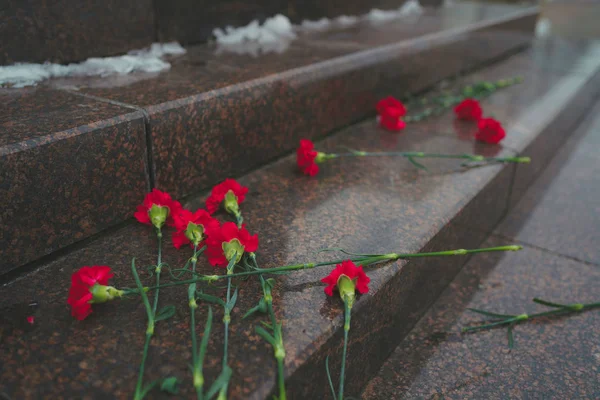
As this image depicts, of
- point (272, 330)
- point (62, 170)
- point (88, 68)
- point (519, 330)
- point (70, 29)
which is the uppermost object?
point (70, 29)

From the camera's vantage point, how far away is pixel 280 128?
93.0 inches

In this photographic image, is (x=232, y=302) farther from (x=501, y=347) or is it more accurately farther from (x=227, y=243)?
(x=501, y=347)

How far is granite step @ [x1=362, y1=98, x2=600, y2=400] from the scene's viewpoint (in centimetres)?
162

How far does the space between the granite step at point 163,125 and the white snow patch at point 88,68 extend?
0.26 feet

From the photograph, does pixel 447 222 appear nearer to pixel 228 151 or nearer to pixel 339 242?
pixel 339 242

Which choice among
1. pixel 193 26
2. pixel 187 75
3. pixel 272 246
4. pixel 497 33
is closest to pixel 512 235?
pixel 272 246

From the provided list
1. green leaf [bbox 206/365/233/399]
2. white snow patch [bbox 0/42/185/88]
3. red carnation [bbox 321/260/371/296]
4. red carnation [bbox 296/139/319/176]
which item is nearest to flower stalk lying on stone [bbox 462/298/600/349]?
red carnation [bbox 321/260/371/296]

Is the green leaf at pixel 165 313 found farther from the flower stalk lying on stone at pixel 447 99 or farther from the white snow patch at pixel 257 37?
the flower stalk lying on stone at pixel 447 99

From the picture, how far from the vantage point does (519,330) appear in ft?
6.21

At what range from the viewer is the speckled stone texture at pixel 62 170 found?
1.44 meters

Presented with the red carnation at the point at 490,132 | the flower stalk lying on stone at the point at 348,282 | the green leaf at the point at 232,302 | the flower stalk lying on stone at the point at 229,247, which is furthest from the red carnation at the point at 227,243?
the red carnation at the point at 490,132

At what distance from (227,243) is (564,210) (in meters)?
2.12

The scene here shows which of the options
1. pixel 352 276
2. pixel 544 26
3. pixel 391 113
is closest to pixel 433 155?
pixel 391 113

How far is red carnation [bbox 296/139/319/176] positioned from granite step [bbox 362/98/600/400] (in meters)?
0.71
